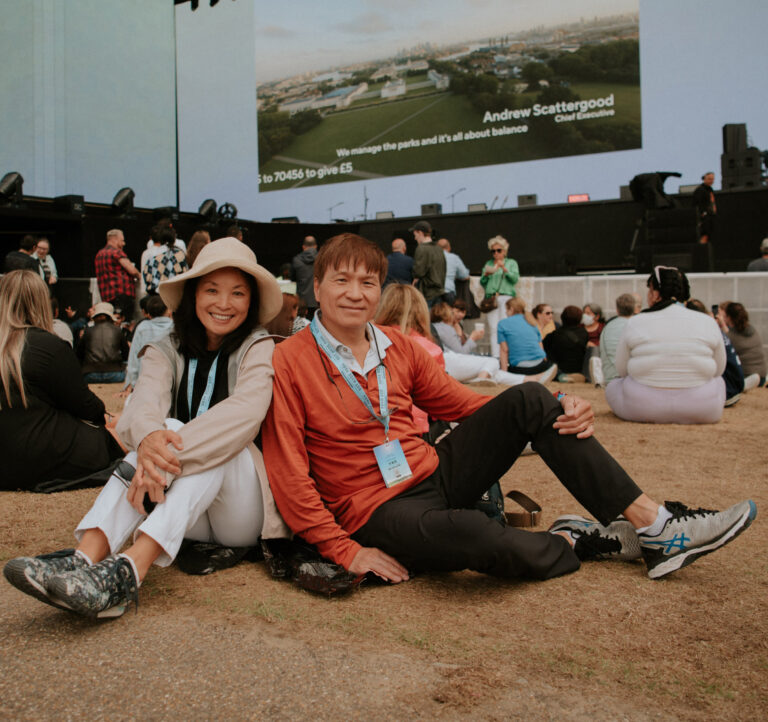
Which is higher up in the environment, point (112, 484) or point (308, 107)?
point (308, 107)

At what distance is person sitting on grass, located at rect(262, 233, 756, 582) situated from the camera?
1765mm

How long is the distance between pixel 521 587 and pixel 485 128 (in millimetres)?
11257

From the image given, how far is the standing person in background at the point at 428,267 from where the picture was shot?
26.1 feet

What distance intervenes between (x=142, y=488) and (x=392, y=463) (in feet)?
1.96

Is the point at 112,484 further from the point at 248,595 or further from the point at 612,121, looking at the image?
the point at 612,121

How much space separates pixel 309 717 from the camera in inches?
46.5

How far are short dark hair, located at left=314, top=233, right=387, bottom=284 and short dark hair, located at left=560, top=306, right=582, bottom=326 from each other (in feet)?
19.3

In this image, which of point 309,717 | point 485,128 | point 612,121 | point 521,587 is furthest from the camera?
point 485,128

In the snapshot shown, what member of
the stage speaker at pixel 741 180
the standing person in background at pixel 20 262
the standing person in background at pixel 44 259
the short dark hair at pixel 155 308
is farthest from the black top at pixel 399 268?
the stage speaker at pixel 741 180

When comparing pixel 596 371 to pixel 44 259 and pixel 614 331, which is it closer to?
pixel 614 331

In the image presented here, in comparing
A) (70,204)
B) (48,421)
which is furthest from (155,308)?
(70,204)

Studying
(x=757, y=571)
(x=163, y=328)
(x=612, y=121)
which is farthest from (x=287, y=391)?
(x=612, y=121)

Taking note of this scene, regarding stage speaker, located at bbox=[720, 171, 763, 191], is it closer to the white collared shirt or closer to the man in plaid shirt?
the man in plaid shirt

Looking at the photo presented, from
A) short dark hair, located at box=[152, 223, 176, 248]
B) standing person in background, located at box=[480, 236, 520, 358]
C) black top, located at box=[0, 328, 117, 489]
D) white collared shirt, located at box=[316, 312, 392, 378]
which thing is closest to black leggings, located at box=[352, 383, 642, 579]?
white collared shirt, located at box=[316, 312, 392, 378]
